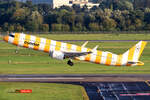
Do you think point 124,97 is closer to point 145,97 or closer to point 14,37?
point 145,97

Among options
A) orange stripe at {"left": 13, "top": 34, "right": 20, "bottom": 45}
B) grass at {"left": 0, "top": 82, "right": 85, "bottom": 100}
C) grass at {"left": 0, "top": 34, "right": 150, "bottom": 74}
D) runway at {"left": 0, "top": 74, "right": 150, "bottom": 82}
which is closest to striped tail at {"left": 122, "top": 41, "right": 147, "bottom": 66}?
grass at {"left": 0, "top": 82, "right": 85, "bottom": 100}

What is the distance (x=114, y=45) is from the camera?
487ft

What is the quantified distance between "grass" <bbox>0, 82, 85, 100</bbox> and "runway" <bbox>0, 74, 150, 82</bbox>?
4608mm

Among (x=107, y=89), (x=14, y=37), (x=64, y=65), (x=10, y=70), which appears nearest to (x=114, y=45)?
(x=64, y=65)

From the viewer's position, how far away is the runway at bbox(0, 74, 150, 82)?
8462 centimetres

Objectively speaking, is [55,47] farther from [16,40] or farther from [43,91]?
[43,91]

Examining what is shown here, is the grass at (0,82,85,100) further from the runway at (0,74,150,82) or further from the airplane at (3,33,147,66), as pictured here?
the airplane at (3,33,147,66)

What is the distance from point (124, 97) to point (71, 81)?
53.3 feet

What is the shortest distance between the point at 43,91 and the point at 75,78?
14319 mm

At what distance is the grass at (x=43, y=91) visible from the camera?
69.6m

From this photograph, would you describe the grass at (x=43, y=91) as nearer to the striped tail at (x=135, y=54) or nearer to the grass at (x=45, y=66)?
the striped tail at (x=135, y=54)

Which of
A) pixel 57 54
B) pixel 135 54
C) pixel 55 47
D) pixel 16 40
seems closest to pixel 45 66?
pixel 135 54

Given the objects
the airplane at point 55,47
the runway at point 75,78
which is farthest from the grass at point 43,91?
the airplane at point 55,47

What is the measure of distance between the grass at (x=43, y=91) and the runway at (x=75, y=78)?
461 centimetres
